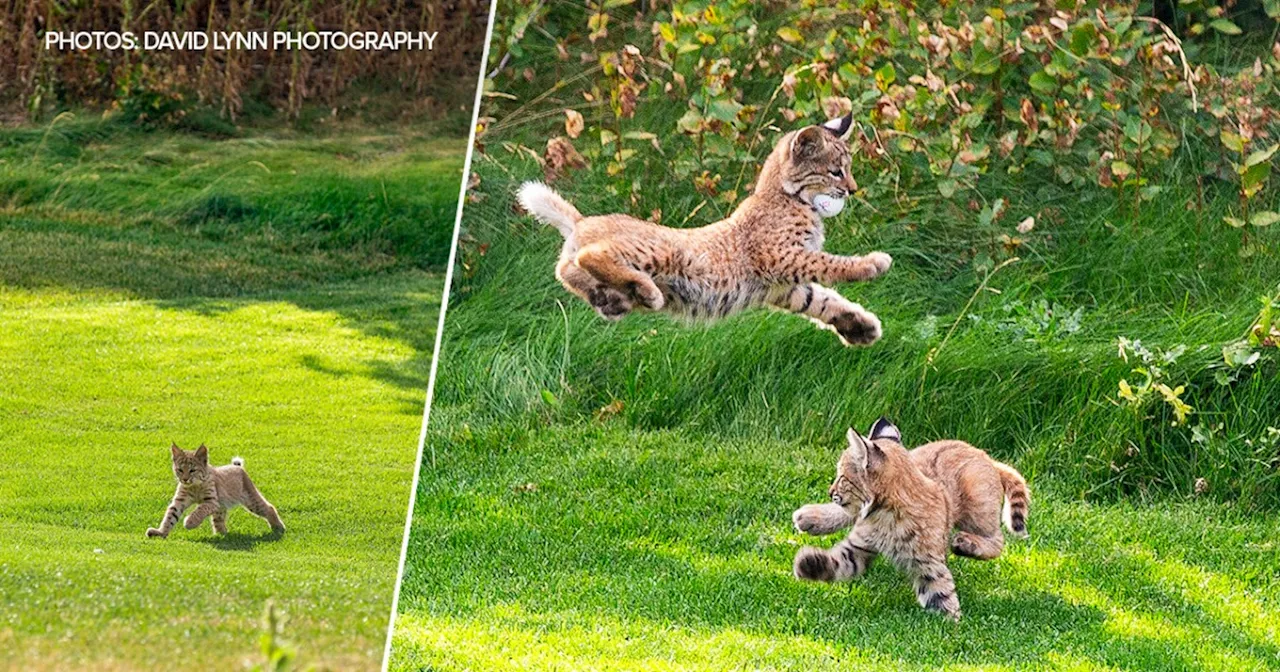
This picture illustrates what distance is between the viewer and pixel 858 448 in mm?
4043

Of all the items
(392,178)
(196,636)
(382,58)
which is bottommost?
(196,636)

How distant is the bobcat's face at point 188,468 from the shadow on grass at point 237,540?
21 centimetres

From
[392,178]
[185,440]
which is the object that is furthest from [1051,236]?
[392,178]

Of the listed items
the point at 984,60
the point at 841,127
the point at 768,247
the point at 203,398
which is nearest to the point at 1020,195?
the point at 984,60

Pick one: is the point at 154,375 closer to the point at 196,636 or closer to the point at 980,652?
the point at 196,636

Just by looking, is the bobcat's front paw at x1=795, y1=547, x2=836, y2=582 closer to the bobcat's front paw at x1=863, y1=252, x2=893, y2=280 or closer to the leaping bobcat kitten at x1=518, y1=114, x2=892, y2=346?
the leaping bobcat kitten at x1=518, y1=114, x2=892, y2=346

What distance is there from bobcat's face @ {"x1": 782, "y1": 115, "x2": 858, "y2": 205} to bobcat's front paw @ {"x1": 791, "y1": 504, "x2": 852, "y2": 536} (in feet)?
4.48

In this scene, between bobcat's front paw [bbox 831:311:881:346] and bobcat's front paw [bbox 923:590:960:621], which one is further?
bobcat's front paw [bbox 923:590:960:621]

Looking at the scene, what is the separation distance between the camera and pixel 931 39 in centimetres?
489

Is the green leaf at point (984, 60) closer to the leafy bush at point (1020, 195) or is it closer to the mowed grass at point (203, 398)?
the leafy bush at point (1020, 195)

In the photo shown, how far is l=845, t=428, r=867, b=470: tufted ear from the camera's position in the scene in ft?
13.0

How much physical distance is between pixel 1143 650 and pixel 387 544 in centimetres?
277

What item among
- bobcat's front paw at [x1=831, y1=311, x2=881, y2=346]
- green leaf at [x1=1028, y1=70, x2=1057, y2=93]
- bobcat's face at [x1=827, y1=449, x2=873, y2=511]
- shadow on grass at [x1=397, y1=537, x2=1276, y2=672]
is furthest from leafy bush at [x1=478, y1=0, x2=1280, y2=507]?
bobcat's front paw at [x1=831, y1=311, x2=881, y2=346]

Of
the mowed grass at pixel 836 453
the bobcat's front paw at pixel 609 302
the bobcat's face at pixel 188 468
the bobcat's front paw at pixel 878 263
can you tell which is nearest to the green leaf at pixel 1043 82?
the mowed grass at pixel 836 453
